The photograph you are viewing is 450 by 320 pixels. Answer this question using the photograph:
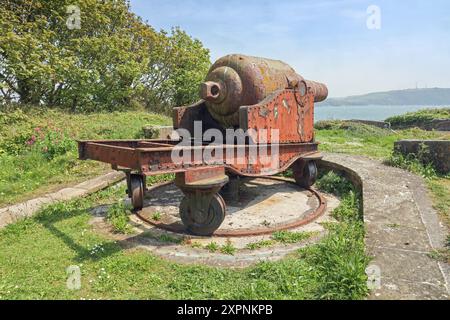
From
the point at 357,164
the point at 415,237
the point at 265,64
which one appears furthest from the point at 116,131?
the point at 415,237

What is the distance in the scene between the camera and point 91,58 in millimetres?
13773

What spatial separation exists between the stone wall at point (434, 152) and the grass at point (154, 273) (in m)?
3.97

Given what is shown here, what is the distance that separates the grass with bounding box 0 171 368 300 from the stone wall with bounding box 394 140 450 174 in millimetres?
3968

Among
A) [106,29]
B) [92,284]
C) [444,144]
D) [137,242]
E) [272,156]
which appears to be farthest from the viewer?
[106,29]

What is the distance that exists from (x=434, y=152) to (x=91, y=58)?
12142 mm

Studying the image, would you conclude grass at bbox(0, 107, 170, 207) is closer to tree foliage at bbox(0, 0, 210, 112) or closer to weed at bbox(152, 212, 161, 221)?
tree foliage at bbox(0, 0, 210, 112)

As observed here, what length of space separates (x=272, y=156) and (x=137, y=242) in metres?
2.39

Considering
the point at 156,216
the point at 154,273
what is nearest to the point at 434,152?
the point at 156,216

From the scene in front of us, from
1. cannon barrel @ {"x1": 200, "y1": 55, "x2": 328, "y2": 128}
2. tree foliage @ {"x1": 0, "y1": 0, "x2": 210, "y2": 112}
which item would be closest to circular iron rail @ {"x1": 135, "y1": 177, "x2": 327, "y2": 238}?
cannon barrel @ {"x1": 200, "y1": 55, "x2": 328, "y2": 128}

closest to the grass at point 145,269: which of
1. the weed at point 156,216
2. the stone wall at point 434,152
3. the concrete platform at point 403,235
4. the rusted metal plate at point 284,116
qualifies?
the concrete platform at point 403,235

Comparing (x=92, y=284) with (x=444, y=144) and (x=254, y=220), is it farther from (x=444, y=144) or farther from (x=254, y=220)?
(x=444, y=144)

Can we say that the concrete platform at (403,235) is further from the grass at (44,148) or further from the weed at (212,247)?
the grass at (44,148)

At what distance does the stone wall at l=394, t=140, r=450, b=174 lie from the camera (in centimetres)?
692
